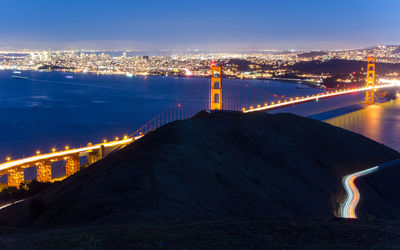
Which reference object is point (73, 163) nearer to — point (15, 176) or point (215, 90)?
point (15, 176)

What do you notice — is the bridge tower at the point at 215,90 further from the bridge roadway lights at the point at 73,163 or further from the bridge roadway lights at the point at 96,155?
the bridge roadway lights at the point at 73,163

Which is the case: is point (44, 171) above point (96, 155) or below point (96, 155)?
below

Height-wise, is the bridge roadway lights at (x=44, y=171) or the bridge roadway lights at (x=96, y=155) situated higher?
the bridge roadway lights at (x=96, y=155)

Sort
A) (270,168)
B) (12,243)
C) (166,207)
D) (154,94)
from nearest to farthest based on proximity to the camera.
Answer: (12,243) < (166,207) < (270,168) < (154,94)

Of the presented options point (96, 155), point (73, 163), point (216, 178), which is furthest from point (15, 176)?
point (216, 178)

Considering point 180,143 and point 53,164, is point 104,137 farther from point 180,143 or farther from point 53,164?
point 180,143

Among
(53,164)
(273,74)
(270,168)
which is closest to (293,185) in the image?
(270,168)

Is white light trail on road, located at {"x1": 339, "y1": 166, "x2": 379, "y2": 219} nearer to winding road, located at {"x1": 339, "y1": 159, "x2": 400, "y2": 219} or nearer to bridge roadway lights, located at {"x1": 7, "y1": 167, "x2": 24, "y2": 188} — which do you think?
winding road, located at {"x1": 339, "y1": 159, "x2": 400, "y2": 219}

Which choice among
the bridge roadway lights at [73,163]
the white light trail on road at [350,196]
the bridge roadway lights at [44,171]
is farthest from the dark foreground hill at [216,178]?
the bridge roadway lights at [73,163]
